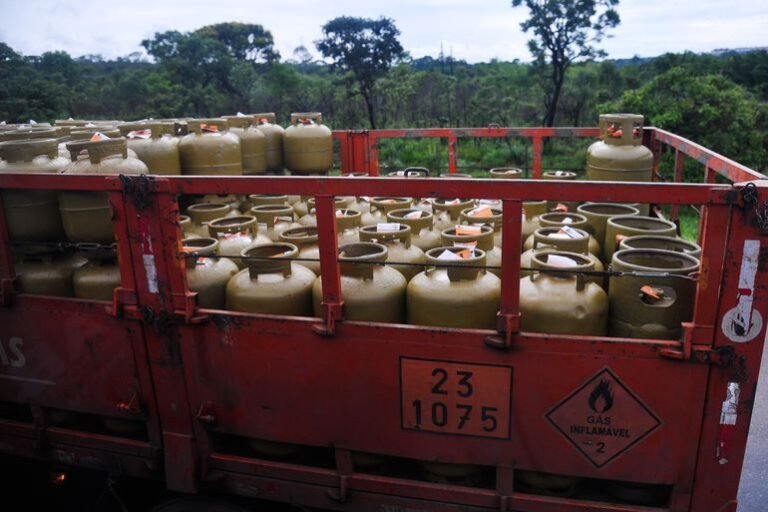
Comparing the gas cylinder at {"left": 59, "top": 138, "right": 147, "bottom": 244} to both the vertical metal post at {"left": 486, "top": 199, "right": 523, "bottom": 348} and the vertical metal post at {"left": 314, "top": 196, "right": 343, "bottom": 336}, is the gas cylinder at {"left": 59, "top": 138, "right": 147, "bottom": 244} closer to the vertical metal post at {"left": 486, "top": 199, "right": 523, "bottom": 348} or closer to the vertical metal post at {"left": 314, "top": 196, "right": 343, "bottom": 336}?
the vertical metal post at {"left": 314, "top": 196, "right": 343, "bottom": 336}

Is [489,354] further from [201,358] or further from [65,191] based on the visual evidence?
[65,191]

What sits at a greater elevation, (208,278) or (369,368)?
(208,278)

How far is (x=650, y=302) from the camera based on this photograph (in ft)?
8.68

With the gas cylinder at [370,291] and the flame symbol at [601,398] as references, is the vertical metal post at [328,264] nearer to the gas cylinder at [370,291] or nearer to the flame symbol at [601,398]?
the gas cylinder at [370,291]

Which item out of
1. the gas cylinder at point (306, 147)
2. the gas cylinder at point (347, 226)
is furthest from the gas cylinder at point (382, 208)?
the gas cylinder at point (306, 147)

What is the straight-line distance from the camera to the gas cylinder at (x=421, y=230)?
12.6 ft

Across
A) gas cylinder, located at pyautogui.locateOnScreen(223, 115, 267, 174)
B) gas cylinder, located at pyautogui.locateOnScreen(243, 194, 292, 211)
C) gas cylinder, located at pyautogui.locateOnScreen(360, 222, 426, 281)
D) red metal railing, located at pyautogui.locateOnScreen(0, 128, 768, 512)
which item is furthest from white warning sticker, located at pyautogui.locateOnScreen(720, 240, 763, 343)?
gas cylinder, located at pyautogui.locateOnScreen(223, 115, 267, 174)

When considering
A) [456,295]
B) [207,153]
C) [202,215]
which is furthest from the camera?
[207,153]

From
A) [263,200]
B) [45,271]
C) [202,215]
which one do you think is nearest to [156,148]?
[202,215]

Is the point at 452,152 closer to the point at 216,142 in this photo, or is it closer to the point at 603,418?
the point at 216,142

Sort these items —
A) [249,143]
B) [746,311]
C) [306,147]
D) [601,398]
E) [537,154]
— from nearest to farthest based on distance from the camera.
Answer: [746,311], [601,398], [537,154], [249,143], [306,147]

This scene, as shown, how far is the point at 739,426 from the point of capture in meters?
2.35

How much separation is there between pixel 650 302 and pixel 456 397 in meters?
0.95

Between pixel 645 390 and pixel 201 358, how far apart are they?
1998mm
